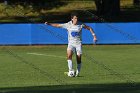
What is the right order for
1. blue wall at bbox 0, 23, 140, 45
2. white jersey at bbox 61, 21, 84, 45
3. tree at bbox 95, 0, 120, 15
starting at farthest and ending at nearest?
tree at bbox 95, 0, 120, 15
blue wall at bbox 0, 23, 140, 45
white jersey at bbox 61, 21, 84, 45

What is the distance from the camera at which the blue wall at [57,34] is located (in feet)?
122

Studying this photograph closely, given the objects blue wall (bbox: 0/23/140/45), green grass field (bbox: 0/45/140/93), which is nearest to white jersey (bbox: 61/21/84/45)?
green grass field (bbox: 0/45/140/93)

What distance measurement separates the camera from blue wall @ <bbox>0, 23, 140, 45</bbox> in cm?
3709

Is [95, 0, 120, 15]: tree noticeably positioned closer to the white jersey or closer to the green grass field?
the green grass field

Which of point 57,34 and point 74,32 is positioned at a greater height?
point 74,32

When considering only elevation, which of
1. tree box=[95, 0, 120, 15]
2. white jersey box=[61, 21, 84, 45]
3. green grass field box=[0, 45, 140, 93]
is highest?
white jersey box=[61, 21, 84, 45]

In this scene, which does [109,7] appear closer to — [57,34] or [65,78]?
[57,34]

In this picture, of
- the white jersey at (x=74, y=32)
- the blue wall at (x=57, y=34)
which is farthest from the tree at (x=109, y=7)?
the white jersey at (x=74, y=32)

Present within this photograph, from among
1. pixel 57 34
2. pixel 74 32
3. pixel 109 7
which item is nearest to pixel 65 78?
pixel 74 32

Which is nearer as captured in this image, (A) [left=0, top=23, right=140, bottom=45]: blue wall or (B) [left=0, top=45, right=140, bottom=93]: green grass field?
(B) [left=0, top=45, right=140, bottom=93]: green grass field

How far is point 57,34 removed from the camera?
37250 millimetres

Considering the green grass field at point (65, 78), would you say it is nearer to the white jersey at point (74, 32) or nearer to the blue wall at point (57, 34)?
the white jersey at point (74, 32)

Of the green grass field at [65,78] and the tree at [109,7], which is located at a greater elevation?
the green grass field at [65,78]

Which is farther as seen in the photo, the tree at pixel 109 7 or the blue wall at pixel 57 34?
the tree at pixel 109 7
